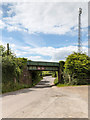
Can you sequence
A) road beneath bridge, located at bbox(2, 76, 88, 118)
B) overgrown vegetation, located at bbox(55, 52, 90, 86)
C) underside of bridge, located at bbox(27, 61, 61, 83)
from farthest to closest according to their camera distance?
underside of bridge, located at bbox(27, 61, 61, 83), overgrown vegetation, located at bbox(55, 52, 90, 86), road beneath bridge, located at bbox(2, 76, 88, 118)

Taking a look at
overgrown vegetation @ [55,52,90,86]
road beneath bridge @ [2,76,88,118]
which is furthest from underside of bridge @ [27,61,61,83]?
road beneath bridge @ [2,76,88,118]

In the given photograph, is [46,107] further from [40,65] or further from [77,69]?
[40,65]

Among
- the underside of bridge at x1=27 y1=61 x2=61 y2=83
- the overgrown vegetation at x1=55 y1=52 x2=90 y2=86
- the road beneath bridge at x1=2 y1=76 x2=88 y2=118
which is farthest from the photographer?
the underside of bridge at x1=27 y1=61 x2=61 y2=83

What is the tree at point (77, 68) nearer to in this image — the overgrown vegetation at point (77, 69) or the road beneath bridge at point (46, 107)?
the overgrown vegetation at point (77, 69)

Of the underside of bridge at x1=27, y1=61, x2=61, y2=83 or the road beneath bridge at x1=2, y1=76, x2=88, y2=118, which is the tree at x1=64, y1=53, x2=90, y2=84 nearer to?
the underside of bridge at x1=27, y1=61, x2=61, y2=83

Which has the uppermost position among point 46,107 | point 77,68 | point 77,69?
point 77,68

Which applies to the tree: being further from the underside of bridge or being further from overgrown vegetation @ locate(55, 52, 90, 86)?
the underside of bridge

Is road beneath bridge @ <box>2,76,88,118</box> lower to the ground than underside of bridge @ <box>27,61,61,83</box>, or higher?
lower

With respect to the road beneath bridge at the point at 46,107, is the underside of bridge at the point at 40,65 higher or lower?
higher

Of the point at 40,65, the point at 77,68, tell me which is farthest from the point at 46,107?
the point at 40,65

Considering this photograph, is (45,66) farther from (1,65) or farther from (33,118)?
(33,118)

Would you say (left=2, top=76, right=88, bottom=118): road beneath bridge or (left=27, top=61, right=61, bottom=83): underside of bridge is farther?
(left=27, top=61, right=61, bottom=83): underside of bridge

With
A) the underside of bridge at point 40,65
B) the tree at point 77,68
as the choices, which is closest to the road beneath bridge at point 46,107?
the tree at point 77,68

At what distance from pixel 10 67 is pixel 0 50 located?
271 centimetres
